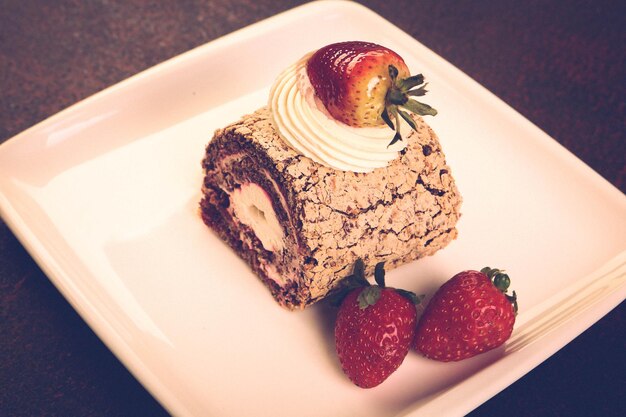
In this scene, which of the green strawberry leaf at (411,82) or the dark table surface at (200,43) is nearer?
the green strawberry leaf at (411,82)

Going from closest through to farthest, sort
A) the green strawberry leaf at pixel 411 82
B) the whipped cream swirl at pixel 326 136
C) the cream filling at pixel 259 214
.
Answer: the green strawberry leaf at pixel 411 82
the whipped cream swirl at pixel 326 136
the cream filling at pixel 259 214

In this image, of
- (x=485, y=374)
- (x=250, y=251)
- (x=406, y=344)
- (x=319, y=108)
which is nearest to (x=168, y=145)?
A: (x=250, y=251)

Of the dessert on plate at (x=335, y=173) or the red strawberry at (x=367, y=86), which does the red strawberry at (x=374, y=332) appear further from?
the red strawberry at (x=367, y=86)

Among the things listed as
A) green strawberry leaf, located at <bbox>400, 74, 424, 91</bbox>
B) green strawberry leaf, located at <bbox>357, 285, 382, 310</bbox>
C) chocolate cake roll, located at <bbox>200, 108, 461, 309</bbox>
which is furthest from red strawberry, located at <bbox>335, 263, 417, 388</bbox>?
green strawberry leaf, located at <bbox>400, 74, 424, 91</bbox>

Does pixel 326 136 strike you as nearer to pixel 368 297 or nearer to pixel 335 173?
pixel 335 173

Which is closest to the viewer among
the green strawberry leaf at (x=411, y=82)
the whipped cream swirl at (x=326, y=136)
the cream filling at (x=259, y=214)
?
A: the green strawberry leaf at (x=411, y=82)

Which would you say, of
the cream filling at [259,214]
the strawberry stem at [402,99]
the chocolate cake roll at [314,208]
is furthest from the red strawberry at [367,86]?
the cream filling at [259,214]

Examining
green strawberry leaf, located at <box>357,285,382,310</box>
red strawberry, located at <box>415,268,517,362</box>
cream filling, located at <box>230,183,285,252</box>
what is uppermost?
cream filling, located at <box>230,183,285,252</box>

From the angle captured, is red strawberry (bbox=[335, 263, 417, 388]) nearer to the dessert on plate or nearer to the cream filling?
the dessert on plate
